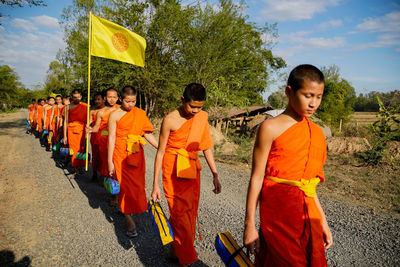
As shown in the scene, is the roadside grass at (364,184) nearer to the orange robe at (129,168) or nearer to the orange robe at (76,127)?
the orange robe at (129,168)

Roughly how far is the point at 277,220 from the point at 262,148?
19.1 inches

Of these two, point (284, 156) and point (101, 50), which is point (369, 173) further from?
point (101, 50)

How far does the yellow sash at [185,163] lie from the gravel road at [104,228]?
3.88 ft

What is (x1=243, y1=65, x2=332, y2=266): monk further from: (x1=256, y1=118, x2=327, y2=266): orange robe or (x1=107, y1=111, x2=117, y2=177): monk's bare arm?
(x1=107, y1=111, x2=117, y2=177): monk's bare arm

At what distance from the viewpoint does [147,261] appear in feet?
9.87

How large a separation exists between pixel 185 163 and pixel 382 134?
8.50 meters

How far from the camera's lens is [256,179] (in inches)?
65.2

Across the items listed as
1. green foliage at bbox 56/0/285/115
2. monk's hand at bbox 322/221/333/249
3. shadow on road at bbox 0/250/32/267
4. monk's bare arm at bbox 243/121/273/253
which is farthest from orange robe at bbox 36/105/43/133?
monk's hand at bbox 322/221/333/249

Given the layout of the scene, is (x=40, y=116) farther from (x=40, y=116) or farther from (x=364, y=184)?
(x=364, y=184)

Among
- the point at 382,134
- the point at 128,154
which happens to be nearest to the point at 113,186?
the point at 128,154

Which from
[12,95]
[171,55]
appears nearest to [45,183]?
[171,55]

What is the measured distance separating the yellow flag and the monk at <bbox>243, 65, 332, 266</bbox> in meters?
4.12

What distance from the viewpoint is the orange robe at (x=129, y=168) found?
3658 millimetres

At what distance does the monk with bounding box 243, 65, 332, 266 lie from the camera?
1557 mm
